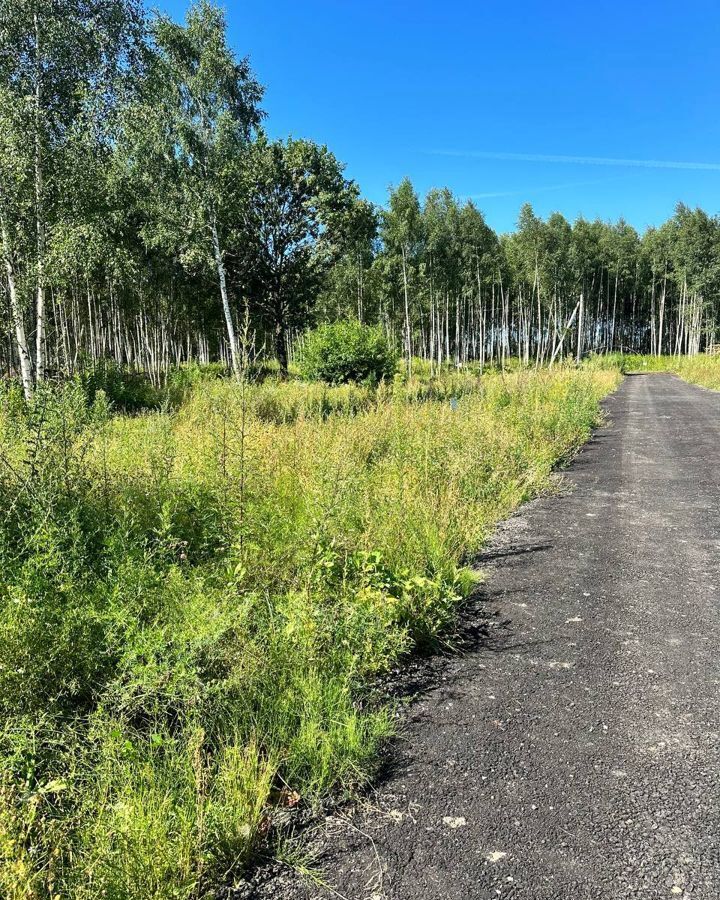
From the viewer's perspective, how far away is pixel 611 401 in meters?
21.2

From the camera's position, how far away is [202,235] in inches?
838

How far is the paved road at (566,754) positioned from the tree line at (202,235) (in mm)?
2739

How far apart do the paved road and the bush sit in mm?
16953

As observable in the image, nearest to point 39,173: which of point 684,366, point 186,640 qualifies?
point 186,640

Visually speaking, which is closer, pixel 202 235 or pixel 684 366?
pixel 202 235

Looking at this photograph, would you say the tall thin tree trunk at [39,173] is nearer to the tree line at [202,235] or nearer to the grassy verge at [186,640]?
the tree line at [202,235]

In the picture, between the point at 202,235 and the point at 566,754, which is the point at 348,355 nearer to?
the point at 202,235

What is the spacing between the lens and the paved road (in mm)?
2041

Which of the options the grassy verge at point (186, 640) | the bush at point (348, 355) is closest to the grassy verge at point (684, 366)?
the bush at point (348, 355)

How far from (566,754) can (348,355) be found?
63.9 feet

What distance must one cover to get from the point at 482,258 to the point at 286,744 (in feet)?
165

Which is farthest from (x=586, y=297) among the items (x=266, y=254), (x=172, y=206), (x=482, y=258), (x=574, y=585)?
(x=574, y=585)

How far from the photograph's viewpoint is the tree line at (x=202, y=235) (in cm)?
1391

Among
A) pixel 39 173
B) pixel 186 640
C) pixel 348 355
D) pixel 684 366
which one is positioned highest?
pixel 39 173
